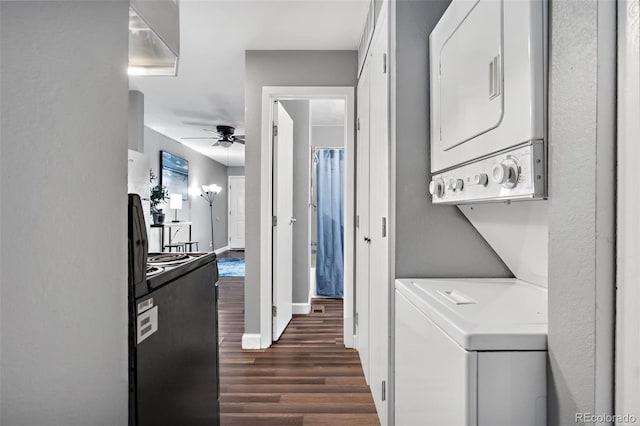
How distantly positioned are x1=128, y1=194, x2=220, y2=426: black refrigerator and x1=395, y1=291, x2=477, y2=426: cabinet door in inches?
29.6

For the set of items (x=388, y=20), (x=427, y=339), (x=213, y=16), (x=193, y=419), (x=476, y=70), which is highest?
(x=213, y=16)

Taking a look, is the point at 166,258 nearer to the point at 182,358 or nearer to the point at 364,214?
the point at 182,358

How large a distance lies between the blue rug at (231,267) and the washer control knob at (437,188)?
217 inches

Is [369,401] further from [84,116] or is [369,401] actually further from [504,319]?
[84,116]

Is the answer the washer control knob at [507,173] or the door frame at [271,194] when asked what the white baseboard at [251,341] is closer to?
the door frame at [271,194]

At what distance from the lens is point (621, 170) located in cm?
63

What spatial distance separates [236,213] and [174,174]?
12.2 feet

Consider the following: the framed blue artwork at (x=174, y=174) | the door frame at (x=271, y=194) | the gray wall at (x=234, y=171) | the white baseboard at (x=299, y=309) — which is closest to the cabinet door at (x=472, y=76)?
the door frame at (x=271, y=194)

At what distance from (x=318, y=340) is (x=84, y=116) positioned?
9.62ft

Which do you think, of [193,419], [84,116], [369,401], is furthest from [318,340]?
[84,116]

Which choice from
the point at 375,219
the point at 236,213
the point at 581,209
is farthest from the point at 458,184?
the point at 236,213

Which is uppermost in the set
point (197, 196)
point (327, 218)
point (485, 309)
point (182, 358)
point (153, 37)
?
point (153, 37)

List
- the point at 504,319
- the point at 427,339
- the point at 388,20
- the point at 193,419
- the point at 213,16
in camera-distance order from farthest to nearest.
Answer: the point at 213,16
the point at 388,20
the point at 193,419
the point at 427,339
the point at 504,319

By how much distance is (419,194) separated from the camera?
1549mm
